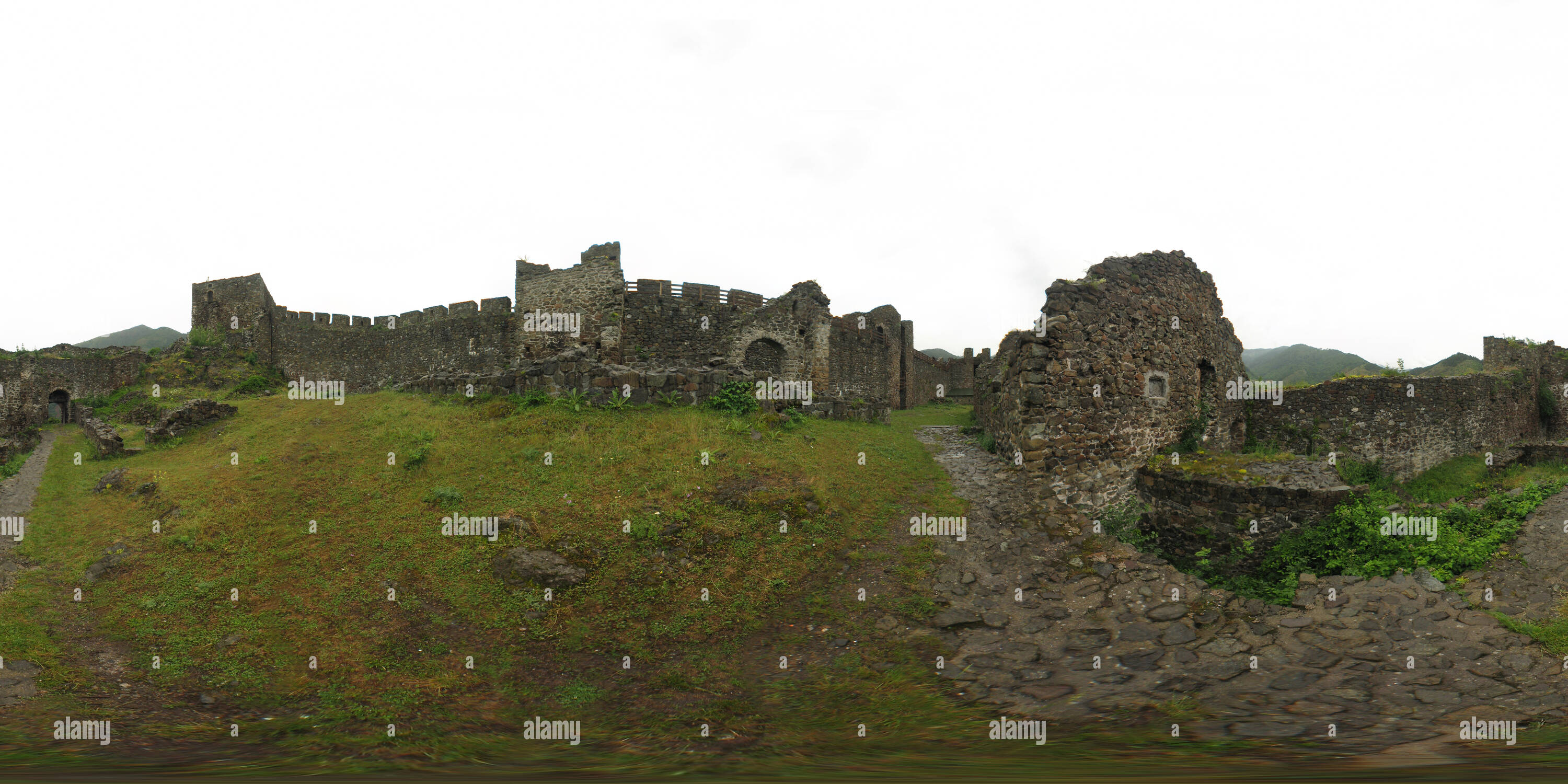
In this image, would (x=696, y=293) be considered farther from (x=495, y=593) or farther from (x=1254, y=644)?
(x=1254, y=644)

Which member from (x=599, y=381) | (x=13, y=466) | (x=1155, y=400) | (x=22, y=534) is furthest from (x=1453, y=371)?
(x=13, y=466)

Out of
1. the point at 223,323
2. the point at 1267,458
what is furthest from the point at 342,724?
the point at 223,323

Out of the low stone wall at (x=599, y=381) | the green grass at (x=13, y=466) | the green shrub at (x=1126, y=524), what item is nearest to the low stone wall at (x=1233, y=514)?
the green shrub at (x=1126, y=524)

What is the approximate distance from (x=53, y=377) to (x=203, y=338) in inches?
224

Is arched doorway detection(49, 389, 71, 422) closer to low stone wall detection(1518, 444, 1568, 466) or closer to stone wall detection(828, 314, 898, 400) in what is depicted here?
stone wall detection(828, 314, 898, 400)

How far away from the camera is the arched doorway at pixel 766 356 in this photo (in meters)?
25.1

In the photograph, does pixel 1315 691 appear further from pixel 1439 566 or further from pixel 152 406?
pixel 152 406

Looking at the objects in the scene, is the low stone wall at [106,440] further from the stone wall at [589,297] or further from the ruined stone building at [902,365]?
the stone wall at [589,297]

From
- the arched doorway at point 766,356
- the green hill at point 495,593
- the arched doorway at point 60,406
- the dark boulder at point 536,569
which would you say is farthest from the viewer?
the arched doorway at point 60,406

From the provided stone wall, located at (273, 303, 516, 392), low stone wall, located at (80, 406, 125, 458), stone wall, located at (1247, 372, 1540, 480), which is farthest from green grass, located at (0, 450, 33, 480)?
stone wall, located at (1247, 372, 1540, 480)

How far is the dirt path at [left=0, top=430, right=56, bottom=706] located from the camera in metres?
6.50

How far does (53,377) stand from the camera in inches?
1114

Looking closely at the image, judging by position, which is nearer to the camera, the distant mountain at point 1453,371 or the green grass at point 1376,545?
the green grass at point 1376,545

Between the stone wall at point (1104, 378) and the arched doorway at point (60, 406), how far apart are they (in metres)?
41.5
